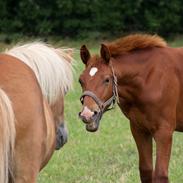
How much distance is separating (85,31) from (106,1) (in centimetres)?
112

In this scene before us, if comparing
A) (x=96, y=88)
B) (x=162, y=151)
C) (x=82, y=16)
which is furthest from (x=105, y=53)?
(x=82, y=16)

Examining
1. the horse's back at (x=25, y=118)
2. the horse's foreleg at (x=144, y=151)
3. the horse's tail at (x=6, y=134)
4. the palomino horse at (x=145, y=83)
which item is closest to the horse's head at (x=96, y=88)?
the palomino horse at (x=145, y=83)

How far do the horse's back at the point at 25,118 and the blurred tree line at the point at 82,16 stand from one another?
54.5ft

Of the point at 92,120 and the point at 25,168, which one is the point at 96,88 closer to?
the point at 92,120

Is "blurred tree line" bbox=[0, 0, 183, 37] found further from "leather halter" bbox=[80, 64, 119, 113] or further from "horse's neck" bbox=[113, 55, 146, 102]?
"leather halter" bbox=[80, 64, 119, 113]

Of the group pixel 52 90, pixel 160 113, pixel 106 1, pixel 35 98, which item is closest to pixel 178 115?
pixel 160 113

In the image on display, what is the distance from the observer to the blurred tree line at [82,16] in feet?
66.1

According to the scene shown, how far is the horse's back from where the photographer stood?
132 inches

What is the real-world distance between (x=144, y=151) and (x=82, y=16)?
15743 mm

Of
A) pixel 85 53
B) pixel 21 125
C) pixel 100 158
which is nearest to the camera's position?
pixel 21 125

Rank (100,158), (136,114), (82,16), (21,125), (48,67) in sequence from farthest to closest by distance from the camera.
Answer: (82,16)
(100,158)
(136,114)
(48,67)
(21,125)

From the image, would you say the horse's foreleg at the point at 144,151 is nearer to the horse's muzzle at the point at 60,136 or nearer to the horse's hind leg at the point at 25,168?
the horse's muzzle at the point at 60,136

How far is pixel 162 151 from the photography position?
15.1 ft

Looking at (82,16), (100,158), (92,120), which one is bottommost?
(82,16)
